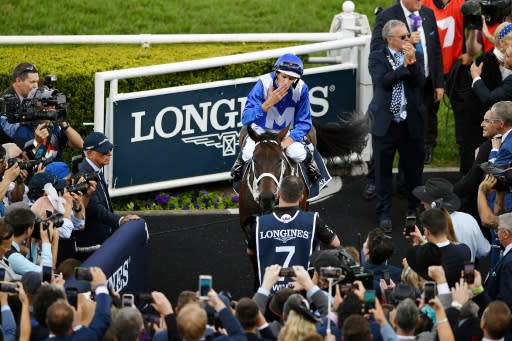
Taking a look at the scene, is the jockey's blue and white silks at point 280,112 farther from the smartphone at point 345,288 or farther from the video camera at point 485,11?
the smartphone at point 345,288

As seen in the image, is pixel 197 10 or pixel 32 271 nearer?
pixel 32 271

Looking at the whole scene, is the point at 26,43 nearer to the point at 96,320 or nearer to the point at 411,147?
the point at 411,147

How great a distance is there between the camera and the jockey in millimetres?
11602

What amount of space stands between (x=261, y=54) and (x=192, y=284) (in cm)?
329

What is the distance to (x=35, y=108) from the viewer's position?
38.2ft

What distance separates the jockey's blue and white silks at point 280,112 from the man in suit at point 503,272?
2.58 meters

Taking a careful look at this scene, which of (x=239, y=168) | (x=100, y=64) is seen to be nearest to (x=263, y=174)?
(x=239, y=168)

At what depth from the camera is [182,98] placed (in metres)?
13.9

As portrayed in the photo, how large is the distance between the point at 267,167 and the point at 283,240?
3.48 feet

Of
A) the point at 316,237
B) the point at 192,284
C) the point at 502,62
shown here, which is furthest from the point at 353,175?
the point at 316,237

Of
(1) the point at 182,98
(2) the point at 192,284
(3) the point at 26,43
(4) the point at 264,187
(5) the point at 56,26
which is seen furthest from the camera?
(5) the point at 56,26

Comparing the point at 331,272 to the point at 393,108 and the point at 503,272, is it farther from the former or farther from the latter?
the point at 393,108

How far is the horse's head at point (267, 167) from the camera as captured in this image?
10539 millimetres

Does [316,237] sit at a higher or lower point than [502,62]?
lower
